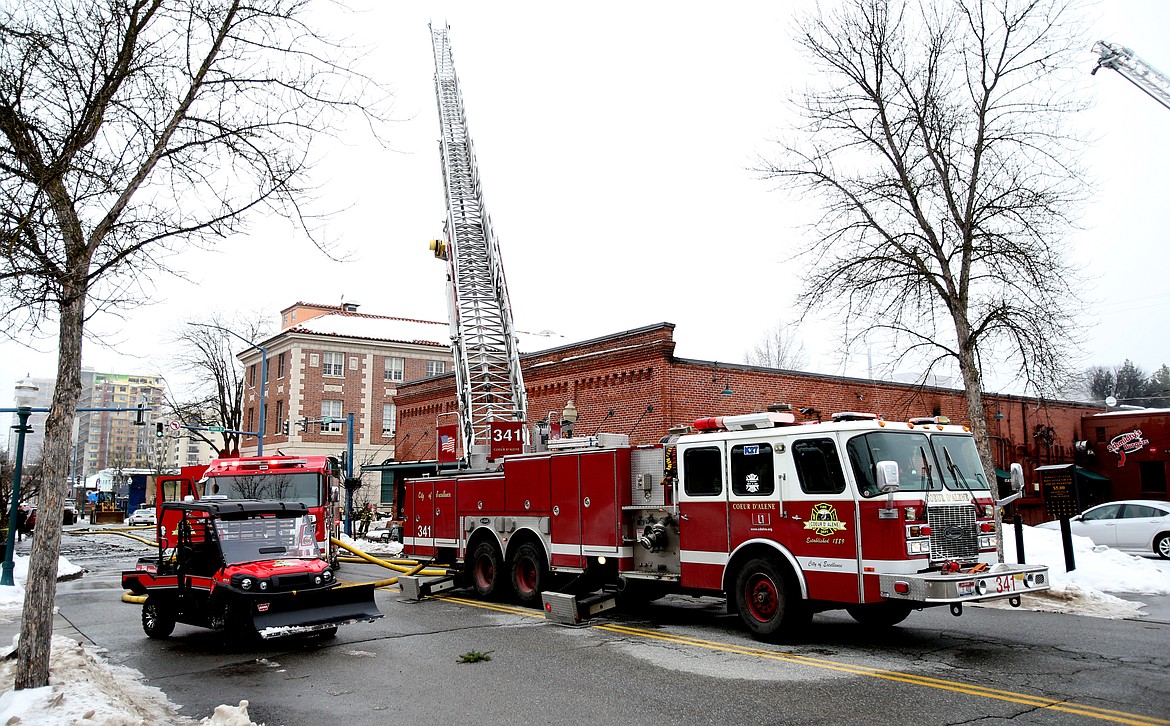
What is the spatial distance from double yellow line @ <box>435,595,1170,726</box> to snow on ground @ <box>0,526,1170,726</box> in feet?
16.9

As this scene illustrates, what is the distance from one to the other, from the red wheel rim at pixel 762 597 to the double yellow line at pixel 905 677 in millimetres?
477

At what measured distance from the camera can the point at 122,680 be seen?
27.5 feet

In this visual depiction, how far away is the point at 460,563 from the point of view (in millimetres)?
15242

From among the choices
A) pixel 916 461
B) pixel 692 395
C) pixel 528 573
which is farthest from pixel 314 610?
pixel 692 395

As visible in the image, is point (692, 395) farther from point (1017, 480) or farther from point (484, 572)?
point (1017, 480)

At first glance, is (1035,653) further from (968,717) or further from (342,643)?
(342,643)

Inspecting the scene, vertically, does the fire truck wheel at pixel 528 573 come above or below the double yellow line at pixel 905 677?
above

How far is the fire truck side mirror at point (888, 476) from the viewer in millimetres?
8648

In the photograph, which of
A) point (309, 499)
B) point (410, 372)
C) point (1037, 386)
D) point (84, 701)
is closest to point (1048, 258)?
point (1037, 386)

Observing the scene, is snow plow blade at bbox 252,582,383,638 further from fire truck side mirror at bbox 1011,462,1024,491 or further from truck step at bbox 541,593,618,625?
fire truck side mirror at bbox 1011,462,1024,491

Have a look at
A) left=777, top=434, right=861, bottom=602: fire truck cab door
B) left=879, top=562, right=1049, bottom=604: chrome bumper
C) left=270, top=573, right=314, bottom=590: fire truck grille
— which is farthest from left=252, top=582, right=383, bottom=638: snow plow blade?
left=879, top=562, right=1049, bottom=604: chrome bumper

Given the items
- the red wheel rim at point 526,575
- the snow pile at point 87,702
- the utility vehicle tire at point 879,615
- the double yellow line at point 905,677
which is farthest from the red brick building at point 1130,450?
the snow pile at point 87,702

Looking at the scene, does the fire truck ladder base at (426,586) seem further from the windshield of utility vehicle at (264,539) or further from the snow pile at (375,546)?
the snow pile at (375,546)

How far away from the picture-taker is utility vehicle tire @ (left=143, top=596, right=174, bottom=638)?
1109cm
